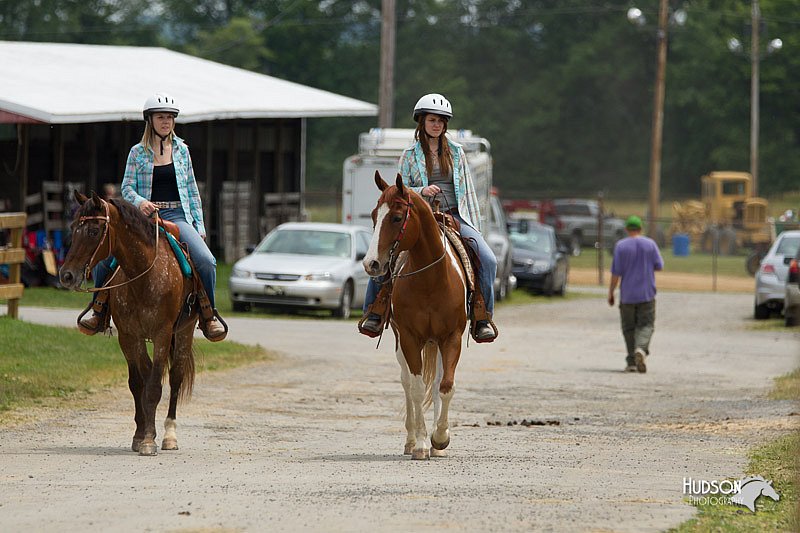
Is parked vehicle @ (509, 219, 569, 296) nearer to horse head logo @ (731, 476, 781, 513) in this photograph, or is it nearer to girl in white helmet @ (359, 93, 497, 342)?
girl in white helmet @ (359, 93, 497, 342)

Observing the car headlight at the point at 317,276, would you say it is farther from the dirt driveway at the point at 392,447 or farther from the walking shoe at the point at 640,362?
the walking shoe at the point at 640,362

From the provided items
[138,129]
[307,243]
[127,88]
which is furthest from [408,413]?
[138,129]

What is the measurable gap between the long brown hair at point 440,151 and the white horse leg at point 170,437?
2.63 meters

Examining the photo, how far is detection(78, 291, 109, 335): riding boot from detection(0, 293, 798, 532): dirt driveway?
88cm

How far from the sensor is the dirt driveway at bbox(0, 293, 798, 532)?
25.2 feet

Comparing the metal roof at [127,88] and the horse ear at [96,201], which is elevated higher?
the metal roof at [127,88]

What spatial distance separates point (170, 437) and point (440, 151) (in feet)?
9.45

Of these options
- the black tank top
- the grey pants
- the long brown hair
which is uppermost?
the long brown hair

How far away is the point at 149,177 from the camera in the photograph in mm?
10914

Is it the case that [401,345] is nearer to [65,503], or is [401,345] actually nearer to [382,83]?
[65,503]

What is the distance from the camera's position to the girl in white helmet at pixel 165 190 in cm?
1077

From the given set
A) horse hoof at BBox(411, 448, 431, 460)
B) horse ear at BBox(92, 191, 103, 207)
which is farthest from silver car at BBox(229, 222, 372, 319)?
horse ear at BBox(92, 191, 103, 207)

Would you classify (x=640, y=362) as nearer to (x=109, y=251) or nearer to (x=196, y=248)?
(x=196, y=248)

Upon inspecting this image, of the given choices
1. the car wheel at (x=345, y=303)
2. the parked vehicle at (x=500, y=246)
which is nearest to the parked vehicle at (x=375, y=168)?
the parked vehicle at (x=500, y=246)
